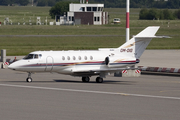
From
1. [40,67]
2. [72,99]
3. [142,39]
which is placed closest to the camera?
[72,99]

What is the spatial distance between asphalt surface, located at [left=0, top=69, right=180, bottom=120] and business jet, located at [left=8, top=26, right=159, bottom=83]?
3.81 feet

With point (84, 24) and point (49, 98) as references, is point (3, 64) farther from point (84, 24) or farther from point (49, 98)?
point (84, 24)

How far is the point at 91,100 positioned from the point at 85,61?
8.39m

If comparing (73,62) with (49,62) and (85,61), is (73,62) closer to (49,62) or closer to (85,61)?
(85,61)

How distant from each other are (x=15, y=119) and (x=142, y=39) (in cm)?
1642

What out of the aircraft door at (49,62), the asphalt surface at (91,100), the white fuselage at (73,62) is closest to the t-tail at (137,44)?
the white fuselage at (73,62)

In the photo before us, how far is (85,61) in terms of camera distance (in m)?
29.0

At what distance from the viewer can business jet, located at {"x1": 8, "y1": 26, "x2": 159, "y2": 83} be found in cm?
2808

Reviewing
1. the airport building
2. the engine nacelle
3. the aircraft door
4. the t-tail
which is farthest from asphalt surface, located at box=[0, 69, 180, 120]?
the airport building

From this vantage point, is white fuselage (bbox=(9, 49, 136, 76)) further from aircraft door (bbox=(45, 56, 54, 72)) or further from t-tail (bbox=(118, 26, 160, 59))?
t-tail (bbox=(118, 26, 160, 59))

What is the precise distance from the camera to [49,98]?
21312mm

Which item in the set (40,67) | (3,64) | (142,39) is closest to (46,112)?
(40,67)

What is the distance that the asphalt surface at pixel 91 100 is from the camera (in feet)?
55.6

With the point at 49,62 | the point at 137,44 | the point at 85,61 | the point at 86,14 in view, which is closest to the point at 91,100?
the point at 49,62
